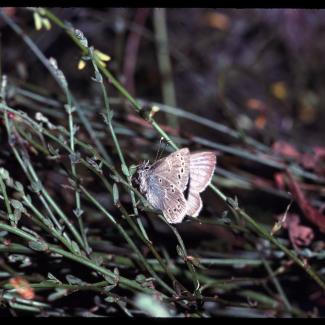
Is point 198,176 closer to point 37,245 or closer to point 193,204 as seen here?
point 193,204

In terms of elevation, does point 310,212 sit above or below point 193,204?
above

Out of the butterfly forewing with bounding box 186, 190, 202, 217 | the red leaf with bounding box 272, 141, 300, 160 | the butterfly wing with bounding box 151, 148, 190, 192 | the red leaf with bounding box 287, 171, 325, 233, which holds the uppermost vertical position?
the red leaf with bounding box 272, 141, 300, 160

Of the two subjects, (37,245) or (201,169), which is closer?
(37,245)

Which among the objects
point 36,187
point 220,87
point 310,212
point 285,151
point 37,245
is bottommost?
point 37,245

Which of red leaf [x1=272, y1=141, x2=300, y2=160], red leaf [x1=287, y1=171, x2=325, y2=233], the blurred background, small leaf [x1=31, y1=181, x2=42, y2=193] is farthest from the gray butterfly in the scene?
red leaf [x1=272, y1=141, x2=300, y2=160]

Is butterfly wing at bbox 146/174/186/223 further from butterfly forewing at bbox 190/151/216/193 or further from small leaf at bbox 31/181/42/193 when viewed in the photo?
Result: small leaf at bbox 31/181/42/193

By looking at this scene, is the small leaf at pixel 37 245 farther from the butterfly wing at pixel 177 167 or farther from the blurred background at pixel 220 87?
the blurred background at pixel 220 87

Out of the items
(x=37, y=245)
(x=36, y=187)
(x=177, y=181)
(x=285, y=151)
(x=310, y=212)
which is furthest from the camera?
(x=285, y=151)

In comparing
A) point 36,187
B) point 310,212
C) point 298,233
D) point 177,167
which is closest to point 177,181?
point 177,167
